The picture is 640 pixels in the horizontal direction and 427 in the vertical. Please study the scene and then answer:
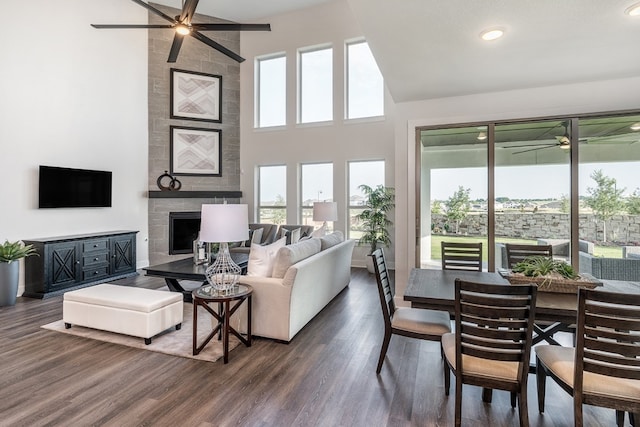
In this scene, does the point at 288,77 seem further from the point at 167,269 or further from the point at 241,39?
the point at 167,269

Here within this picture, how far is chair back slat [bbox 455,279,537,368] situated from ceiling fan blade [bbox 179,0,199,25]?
13.0ft

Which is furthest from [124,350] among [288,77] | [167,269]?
[288,77]

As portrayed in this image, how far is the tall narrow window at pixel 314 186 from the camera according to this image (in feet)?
24.6

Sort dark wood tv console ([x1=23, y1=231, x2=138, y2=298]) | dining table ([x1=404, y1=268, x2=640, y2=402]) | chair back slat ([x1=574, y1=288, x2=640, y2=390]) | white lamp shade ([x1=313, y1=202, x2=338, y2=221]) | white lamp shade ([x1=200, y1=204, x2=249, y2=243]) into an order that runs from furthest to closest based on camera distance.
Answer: white lamp shade ([x1=313, y1=202, x2=338, y2=221]), dark wood tv console ([x1=23, y1=231, x2=138, y2=298]), white lamp shade ([x1=200, y1=204, x2=249, y2=243]), dining table ([x1=404, y1=268, x2=640, y2=402]), chair back slat ([x1=574, y1=288, x2=640, y2=390])

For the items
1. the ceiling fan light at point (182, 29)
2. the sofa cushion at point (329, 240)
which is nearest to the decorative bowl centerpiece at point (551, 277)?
the sofa cushion at point (329, 240)

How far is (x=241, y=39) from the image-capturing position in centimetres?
820

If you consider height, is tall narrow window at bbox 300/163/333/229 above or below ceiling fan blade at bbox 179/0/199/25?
below

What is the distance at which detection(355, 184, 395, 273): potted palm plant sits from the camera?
6484 millimetres

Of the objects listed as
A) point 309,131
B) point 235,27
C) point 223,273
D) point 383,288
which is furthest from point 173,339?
point 309,131

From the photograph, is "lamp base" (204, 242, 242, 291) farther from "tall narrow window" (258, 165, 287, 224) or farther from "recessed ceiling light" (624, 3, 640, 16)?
"tall narrow window" (258, 165, 287, 224)

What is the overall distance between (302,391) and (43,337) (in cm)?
281

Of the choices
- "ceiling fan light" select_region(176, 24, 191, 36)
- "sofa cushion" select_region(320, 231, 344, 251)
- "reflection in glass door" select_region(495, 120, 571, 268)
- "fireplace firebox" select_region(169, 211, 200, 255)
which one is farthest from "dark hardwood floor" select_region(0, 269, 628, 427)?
"fireplace firebox" select_region(169, 211, 200, 255)

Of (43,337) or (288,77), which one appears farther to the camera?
(288,77)

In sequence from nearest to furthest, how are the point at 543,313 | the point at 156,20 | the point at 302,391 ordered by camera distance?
1. the point at 543,313
2. the point at 302,391
3. the point at 156,20
